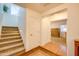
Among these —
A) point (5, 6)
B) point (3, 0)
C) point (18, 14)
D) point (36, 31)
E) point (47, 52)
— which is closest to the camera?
point (3, 0)

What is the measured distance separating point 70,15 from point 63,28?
0.81ft

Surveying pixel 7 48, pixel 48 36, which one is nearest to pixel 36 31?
pixel 48 36

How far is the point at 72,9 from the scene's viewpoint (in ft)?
5.49

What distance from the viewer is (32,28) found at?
1.71 meters

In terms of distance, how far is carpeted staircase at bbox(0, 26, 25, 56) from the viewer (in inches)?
61.8

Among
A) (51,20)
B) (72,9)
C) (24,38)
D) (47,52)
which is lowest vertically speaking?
(47,52)

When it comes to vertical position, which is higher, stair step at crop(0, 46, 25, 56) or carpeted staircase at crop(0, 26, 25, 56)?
carpeted staircase at crop(0, 26, 25, 56)

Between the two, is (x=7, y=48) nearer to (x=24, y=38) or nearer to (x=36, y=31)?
(x=24, y=38)

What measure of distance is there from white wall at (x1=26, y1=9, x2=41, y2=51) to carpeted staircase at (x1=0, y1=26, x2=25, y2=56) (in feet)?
0.48

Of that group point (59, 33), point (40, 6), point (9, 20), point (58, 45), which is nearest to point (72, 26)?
point (59, 33)

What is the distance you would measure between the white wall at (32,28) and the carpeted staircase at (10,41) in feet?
0.48

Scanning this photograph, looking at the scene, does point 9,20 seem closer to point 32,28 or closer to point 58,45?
point 32,28

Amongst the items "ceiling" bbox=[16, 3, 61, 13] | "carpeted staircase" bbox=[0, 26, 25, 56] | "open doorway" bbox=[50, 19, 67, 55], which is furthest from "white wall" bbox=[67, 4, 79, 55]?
"carpeted staircase" bbox=[0, 26, 25, 56]

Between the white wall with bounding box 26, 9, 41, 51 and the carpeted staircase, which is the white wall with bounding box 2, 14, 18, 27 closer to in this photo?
the carpeted staircase
